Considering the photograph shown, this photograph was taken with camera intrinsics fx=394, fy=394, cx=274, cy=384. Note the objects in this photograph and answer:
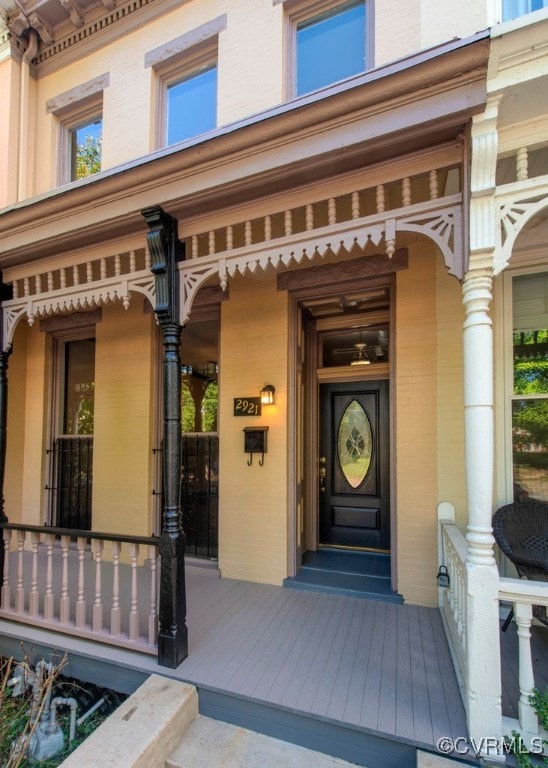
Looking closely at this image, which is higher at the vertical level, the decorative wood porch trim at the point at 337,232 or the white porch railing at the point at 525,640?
the decorative wood porch trim at the point at 337,232

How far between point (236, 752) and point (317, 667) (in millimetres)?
632

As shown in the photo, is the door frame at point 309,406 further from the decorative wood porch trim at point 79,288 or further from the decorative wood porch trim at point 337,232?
the decorative wood porch trim at point 79,288

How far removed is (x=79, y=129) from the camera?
5109 mm

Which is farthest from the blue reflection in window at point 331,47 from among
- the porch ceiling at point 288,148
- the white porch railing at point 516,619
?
the white porch railing at point 516,619

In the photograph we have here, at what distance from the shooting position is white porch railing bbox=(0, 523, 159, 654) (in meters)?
2.67

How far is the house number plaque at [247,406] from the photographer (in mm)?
3965

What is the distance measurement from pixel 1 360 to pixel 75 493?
2.17 meters

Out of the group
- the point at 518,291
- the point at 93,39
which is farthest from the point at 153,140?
the point at 518,291

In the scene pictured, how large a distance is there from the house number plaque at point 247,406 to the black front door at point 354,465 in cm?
107

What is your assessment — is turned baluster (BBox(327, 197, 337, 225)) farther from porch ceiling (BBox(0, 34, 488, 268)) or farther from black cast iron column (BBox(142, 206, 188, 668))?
black cast iron column (BBox(142, 206, 188, 668))

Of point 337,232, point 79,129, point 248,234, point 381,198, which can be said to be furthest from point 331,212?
point 79,129

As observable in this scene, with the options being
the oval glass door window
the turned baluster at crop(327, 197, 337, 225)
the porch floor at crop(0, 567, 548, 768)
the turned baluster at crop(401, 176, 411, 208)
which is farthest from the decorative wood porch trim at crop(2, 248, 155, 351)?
the oval glass door window

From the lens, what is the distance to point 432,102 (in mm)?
2062

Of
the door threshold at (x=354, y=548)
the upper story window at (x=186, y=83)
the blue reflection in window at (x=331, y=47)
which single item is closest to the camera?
the blue reflection in window at (x=331, y=47)
